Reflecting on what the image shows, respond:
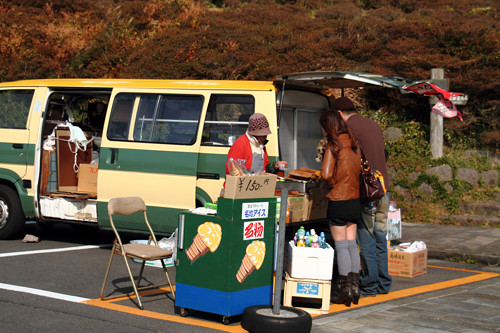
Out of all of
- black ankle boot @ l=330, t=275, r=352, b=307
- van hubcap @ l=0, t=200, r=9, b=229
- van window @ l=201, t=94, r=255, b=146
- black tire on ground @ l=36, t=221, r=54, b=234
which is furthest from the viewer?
black tire on ground @ l=36, t=221, r=54, b=234

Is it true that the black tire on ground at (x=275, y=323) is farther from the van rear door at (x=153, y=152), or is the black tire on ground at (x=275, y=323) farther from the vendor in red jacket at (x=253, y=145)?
the van rear door at (x=153, y=152)

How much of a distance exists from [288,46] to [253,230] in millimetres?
11247

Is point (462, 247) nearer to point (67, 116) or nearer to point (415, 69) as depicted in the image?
point (415, 69)

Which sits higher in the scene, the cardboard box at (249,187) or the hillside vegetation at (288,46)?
the hillside vegetation at (288,46)

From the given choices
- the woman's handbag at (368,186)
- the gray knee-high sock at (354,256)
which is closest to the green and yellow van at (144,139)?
the woman's handbag at (368,186)

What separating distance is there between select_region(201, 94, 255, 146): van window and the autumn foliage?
670cm

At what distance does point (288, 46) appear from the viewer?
53.0 ft

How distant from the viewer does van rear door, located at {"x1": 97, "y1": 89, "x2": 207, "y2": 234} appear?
27.0 ft

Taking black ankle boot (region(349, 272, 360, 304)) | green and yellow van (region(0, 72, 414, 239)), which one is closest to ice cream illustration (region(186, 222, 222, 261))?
black ankle boot (region(349, 272, 360, 304))

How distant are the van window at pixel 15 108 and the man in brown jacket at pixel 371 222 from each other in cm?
523

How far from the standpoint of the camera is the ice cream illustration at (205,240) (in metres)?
5.46

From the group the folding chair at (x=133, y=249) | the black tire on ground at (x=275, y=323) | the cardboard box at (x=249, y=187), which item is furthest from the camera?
the folding chair at (x=133, y=249)

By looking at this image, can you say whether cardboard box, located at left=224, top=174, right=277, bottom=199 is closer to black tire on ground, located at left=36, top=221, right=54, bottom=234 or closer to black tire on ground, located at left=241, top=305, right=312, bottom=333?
black tire on ground, located at left=241, top=305, right=312, bottom=333

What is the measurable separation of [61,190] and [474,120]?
28.8 ft
